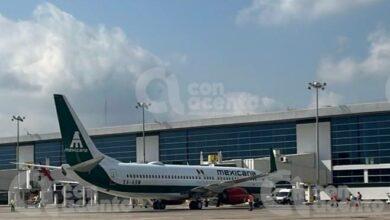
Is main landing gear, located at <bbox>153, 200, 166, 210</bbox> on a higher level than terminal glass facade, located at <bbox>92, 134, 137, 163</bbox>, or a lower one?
lower

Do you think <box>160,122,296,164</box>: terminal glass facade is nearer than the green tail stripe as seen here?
No

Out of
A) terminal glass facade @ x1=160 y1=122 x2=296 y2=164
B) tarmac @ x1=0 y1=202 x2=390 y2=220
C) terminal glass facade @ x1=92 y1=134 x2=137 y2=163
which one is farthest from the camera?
terminal glass facade @ x1=92 y1=134 x2=137 y2=163

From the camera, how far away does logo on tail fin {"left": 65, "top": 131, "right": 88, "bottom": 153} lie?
5581 cm

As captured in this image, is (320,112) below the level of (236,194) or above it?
above

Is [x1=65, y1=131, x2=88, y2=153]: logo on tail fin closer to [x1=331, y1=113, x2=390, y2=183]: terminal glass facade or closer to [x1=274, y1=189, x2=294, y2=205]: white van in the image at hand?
[x1=274, y1=189, x2=294, y2=205]: white van

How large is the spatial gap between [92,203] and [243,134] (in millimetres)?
36376

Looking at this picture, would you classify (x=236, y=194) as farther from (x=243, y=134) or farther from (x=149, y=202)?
(x=243, y=134)

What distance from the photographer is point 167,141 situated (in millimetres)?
122750

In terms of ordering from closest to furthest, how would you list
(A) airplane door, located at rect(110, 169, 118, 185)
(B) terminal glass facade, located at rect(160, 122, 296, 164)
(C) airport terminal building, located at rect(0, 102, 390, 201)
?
1. (A) airplane door, located at rect(110, 169, 118, 185)
2. (C) airport terminal building, located at rect(0, 102, 390, 201)
3. (B) terminal glass facade, located at rect(160, 122, 296, 164)

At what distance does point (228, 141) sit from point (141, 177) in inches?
2202

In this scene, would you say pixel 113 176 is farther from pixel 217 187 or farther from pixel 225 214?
pixel 225 214

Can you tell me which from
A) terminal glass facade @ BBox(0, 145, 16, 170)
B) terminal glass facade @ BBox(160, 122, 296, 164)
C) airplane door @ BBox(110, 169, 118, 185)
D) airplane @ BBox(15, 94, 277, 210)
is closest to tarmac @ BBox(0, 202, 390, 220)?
airplane door @ BBox(110, 169, 118, 185)

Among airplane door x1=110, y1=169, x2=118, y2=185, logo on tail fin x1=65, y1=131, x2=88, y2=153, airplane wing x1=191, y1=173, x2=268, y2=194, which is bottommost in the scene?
airplane wing x1=191, y1=173, x2=268, y2=194

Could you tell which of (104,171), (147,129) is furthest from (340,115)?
(104,171)
